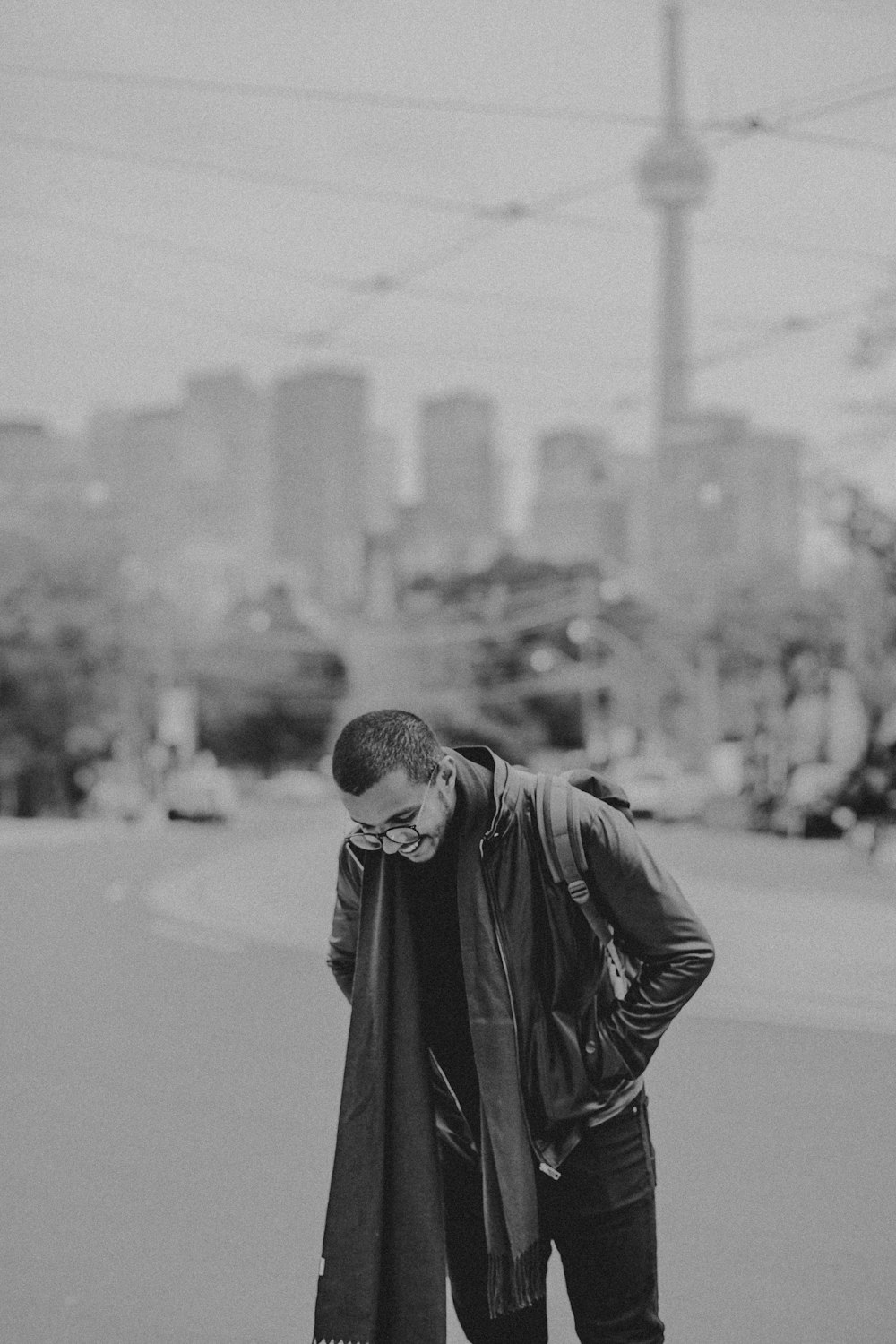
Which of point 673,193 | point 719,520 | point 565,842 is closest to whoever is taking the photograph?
point 565,842

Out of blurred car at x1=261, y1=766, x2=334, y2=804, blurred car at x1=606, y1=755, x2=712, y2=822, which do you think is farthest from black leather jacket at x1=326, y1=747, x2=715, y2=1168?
blurred car at x1=261, y1=766, x2=334, y2=804

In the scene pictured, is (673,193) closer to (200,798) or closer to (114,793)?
(114,793)

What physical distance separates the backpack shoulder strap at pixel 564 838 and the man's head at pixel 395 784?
0.18m

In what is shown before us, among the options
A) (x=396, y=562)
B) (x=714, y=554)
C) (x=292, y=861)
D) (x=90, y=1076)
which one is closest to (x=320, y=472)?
(x=396, y=562)

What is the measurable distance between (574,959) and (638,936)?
0.44 ft

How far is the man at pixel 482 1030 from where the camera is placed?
3623 mm

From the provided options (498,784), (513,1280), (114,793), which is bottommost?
(114,793)

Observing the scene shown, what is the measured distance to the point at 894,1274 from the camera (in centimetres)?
601

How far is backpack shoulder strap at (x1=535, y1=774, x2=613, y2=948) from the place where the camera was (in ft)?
12.1

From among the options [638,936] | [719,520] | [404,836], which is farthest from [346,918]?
[719,520]

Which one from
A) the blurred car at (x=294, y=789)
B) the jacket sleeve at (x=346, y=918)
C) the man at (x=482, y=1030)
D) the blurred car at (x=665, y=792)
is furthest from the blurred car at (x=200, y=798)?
the man at (x=482, y=1030)

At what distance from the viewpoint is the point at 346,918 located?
4.02 meters

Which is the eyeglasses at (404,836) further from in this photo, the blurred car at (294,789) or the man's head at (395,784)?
the blurred car at (294,789)

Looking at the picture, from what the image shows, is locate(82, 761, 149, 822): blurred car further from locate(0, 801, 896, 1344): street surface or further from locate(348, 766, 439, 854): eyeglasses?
locate(348, 766, 439, 854): eyeglasses
